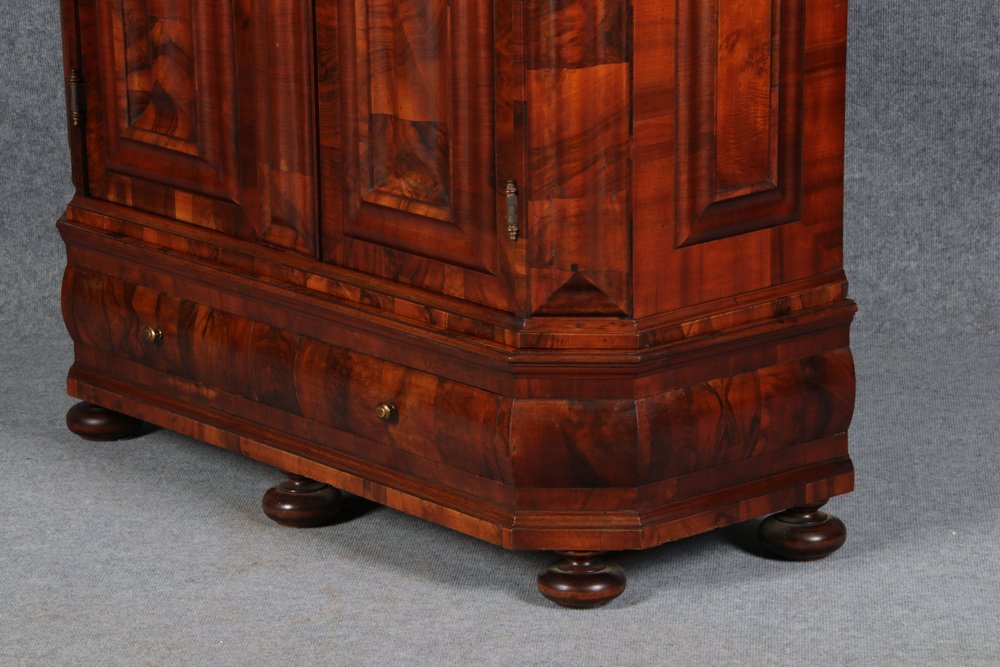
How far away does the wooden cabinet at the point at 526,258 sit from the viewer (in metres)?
2.96

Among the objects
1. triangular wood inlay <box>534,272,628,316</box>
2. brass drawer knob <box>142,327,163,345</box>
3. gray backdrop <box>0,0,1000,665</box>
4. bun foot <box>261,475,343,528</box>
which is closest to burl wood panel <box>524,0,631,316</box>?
triangular wood inlay <box>534,272,628,316</box>

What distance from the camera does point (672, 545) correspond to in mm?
3295

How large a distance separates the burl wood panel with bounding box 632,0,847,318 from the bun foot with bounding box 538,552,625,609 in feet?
1.06

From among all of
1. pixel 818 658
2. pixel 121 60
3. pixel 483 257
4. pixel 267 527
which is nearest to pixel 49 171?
pixel 121 60

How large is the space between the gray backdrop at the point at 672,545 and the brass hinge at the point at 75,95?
484 mm

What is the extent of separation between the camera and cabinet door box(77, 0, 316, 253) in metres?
3.26

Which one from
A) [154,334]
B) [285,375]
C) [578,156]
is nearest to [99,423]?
[154,334]

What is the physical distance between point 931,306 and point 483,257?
1386 millimetres

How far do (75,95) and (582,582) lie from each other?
1.08 metres

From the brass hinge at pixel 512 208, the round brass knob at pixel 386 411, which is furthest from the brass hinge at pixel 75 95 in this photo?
the brass hinge at pixel 512 208

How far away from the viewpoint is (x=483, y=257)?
3059 mm

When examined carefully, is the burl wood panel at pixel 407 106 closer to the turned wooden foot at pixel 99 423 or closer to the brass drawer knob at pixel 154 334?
the brass drawer knob at pixel 154 334

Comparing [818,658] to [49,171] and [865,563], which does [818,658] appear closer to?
[865,563]

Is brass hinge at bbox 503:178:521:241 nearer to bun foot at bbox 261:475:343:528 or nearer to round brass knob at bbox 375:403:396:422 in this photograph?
round brass knob at bbox 375:403:396:422
